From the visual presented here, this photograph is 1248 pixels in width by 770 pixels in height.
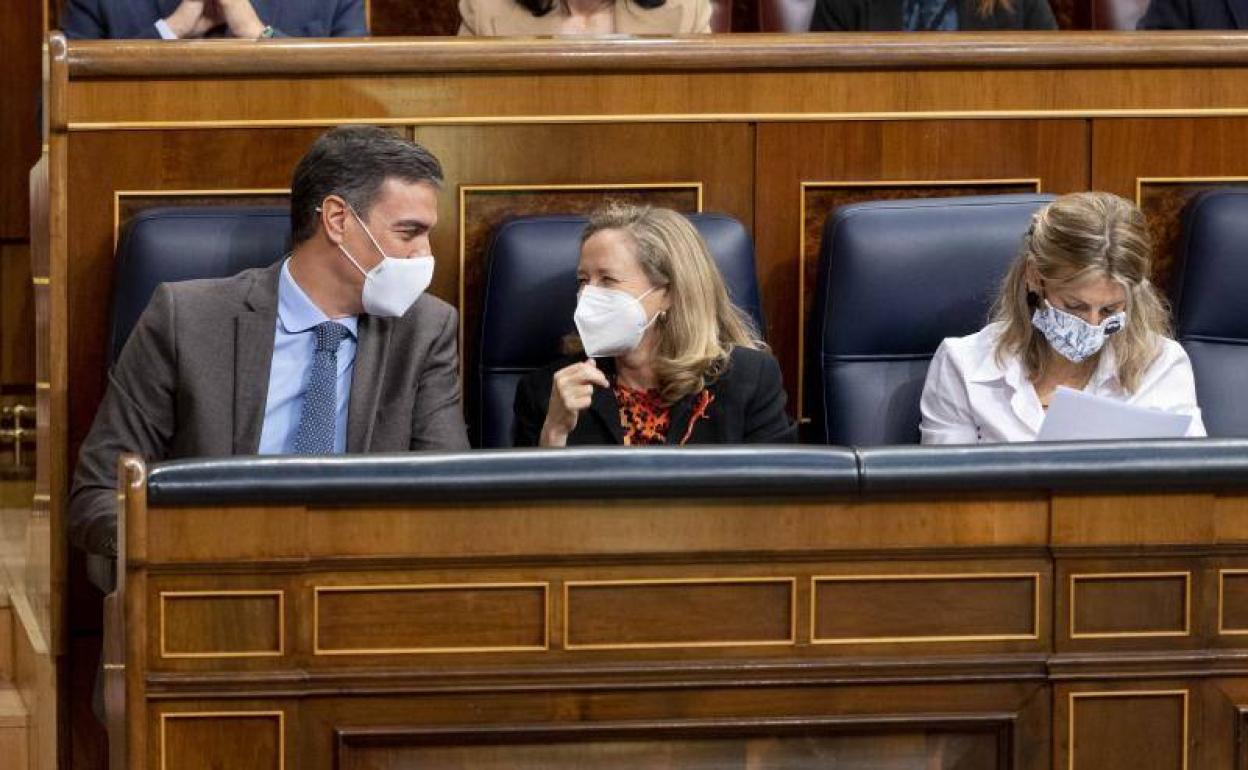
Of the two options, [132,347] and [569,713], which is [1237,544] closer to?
[569,713]

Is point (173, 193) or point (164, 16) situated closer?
point (173, 193)

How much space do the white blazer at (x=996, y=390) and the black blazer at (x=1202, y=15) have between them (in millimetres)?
815

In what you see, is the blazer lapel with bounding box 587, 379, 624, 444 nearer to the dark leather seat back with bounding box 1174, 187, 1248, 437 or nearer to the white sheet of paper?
the white sheet of paper

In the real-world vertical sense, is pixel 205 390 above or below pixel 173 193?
below

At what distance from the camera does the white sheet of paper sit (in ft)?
5.62

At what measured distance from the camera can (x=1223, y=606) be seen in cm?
149

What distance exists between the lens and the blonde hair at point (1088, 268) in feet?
6.61

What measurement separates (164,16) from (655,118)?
0.69 metres

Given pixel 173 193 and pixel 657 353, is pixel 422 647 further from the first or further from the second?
pixel 173 193

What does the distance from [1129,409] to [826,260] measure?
44cm

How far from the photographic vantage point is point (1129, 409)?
1.74 metres

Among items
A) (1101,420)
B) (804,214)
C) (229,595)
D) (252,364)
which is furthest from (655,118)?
(229,595)

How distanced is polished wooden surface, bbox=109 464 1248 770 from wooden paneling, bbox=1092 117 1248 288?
0.81 metres

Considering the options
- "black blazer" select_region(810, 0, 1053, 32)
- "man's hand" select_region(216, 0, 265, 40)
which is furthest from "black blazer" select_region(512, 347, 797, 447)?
"black blazer" select_region(810, 0, 1053, 32)
